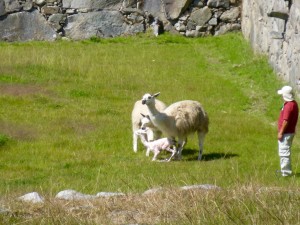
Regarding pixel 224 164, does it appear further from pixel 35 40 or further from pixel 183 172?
pixel 35 40

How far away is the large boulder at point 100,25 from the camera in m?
30.2

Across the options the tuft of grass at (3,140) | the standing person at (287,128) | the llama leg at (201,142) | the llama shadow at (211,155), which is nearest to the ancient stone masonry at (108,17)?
the tuft of grass at (3,140)

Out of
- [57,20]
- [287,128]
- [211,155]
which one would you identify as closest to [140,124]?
[211,155]

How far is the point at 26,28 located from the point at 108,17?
9.52 ft

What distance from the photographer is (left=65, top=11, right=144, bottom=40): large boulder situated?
3022 centimetres

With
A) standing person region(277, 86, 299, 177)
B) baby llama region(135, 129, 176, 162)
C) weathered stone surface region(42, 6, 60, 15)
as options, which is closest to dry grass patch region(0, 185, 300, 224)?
standing person region(277, 86, 299, 177)

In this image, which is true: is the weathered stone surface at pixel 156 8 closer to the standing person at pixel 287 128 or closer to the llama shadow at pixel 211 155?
the llama shadow at pixel 211 155

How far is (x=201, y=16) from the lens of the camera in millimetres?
30125

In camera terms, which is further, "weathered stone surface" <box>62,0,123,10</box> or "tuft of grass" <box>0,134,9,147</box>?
"weathered stone surface" <box>62,0,123,10</box>

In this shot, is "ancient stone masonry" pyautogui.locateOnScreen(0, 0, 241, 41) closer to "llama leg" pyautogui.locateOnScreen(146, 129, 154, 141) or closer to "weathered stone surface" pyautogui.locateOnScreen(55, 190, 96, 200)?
"llama leg" pyautogui.locateOnScreen(146, 129, 154, 141)

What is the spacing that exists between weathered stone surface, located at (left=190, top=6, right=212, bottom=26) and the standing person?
17531 millimetres

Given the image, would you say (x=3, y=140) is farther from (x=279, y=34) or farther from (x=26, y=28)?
(x=26, y=28)

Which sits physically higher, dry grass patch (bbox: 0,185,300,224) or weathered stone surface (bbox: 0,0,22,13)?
dry grass patch (bbox: 0,185,300,224)

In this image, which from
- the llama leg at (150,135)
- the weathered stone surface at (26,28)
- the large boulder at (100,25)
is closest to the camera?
the llama leg at (150,135)
